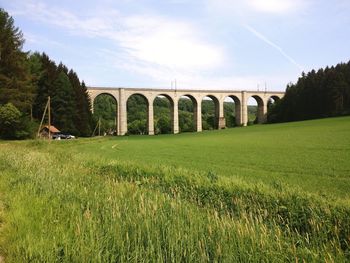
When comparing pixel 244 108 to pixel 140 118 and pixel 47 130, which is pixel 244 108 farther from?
pixel 47 130

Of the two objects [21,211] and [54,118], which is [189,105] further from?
[21,211]

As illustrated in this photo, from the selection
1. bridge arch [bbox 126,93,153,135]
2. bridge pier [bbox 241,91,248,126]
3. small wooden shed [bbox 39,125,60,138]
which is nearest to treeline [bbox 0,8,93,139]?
small wooden shed [bbox 39,125,60,138]

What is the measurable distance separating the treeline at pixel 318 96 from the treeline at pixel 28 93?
143ft

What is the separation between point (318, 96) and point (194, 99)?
27.5m

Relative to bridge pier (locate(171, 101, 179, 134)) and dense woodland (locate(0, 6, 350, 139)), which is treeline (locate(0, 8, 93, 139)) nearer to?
dense woodland (locate(0, 6, 350, 139))

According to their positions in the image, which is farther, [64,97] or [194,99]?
[194,99]

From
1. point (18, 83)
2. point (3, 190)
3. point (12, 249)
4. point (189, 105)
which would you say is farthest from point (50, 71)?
point (189, 105)

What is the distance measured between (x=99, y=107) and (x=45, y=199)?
11253 centimetres

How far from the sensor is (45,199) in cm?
626

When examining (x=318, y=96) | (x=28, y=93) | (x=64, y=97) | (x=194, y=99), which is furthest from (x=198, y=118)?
(x=28, y=93)

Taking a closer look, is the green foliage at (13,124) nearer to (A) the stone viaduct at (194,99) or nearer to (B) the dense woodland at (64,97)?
(B) the dense woodland at (64,97)

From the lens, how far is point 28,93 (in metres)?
41.1

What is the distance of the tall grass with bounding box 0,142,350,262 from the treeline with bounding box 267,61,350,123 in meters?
67.9

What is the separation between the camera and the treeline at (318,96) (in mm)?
71500
